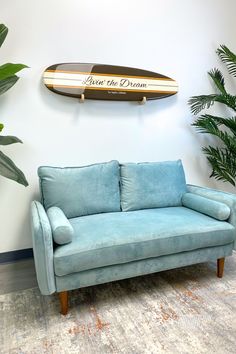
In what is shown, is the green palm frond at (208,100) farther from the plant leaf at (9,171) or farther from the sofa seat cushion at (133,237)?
the plant leaf at (9,171)

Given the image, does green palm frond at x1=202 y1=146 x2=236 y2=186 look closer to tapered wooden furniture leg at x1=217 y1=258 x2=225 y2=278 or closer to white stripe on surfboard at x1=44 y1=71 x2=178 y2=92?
white stripe on surfboard at x1=44 y1=71 x2=178 y2=92

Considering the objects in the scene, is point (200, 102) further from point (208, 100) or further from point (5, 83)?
point (5, 83)

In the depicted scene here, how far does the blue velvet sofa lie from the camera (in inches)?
58.4

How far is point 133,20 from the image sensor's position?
7.68 ft

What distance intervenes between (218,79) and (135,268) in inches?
83.6

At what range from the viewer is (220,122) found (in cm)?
259

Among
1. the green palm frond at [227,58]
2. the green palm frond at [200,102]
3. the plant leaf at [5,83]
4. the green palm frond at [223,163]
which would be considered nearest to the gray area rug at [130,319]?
the green palm frond at [223,163]

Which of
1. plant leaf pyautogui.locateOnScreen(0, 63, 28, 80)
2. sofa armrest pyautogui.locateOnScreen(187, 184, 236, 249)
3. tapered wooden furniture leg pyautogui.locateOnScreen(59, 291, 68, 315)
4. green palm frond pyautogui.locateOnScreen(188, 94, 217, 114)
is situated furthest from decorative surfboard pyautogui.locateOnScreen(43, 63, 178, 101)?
tapered wooden furniture leg pyautogui.locateOnScreen(59, 291, 68, 315)

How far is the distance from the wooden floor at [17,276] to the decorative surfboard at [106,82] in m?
1.56

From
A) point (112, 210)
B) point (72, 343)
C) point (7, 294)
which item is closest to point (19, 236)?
point (7, 294)

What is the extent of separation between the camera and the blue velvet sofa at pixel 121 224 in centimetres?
148

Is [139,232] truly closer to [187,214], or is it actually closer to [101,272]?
[101,272]

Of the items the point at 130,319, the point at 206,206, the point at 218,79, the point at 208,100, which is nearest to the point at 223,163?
the point at 208,100

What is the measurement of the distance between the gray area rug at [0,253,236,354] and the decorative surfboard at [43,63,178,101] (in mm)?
1648
